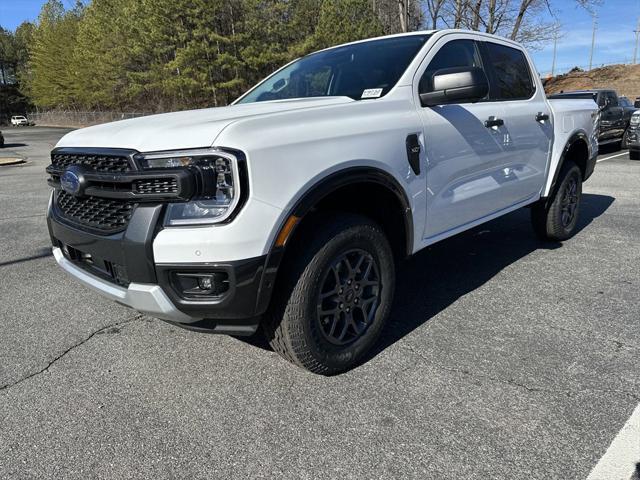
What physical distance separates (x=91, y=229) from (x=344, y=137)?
135 cm

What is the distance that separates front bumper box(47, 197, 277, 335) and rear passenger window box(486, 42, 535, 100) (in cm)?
270

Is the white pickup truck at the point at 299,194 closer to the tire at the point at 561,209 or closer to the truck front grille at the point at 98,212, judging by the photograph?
the truck front grille at the point at 98,212

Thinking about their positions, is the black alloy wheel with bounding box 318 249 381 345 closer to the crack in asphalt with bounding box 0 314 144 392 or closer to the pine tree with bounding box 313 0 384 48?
the crack in asphalt with bounding box 0 314 144 392

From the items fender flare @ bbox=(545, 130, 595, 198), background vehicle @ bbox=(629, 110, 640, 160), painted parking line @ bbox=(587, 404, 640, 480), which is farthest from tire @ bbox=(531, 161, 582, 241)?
background vehicle @ bbox=(629, 110, 640, 160)

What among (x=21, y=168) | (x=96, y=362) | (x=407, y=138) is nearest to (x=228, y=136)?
(x=407, y=138)

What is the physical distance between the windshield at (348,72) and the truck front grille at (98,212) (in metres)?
1.54

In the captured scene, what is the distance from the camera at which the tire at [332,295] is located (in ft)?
7.84

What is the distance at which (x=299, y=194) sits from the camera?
88.6 inches

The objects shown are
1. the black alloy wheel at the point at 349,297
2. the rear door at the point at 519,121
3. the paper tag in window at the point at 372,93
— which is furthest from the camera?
the rear door at the point at 519,121

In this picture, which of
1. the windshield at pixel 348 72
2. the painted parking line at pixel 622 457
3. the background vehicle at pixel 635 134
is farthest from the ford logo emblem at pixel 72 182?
the background vehicle at pixel 635 134

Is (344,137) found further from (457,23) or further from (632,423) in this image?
(457,23)

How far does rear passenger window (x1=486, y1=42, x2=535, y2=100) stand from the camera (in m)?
3.97

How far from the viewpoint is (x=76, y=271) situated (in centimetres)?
269

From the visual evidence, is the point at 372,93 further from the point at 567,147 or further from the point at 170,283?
the point at 567,147
